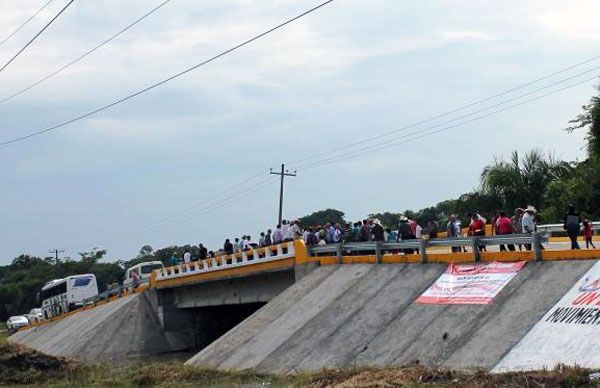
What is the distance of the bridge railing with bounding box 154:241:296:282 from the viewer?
29.5 m

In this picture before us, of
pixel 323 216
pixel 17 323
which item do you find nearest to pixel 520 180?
pixel 17 323

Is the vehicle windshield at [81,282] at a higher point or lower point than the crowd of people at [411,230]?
lower

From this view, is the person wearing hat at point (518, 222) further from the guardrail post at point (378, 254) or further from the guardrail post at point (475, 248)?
the guardrail post at point (378, 254)

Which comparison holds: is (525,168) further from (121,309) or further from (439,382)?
(439,382)

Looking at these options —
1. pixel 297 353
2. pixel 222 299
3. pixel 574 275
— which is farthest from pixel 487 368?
pixel 222 299

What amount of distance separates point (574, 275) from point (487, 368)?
3.35 meters

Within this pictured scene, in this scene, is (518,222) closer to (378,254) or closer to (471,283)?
(378,254)

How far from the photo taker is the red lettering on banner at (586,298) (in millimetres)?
16031

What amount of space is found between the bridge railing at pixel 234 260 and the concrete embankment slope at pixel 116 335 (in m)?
2.20

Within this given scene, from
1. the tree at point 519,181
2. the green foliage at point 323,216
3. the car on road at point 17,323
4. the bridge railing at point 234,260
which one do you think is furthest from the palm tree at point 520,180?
the green foliage at point 323,216

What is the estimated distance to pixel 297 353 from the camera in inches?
832

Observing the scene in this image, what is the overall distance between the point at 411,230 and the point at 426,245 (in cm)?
427

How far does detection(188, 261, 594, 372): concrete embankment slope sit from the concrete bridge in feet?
0.12

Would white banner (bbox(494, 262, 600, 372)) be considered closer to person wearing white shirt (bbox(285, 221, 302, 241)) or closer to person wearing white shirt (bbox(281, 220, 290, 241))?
person wearing white shirt (bbox(285, 221, 302, 241))
